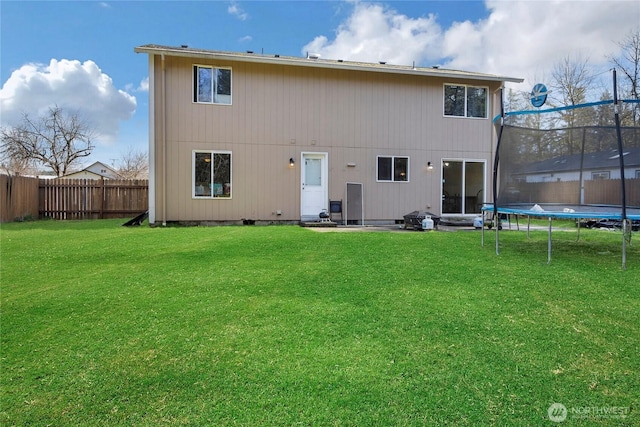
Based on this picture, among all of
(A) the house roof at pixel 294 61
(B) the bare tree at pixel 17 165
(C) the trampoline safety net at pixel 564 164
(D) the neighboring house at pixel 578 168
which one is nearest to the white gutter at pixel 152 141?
(A) the house roof at pixel 294 61

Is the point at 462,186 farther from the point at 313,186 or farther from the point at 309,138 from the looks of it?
the point at 309,138

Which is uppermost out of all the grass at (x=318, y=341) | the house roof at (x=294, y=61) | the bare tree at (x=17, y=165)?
the house roof at (x=294, y=61)

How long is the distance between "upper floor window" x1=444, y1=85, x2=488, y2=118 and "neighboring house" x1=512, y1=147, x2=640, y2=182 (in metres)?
4.85

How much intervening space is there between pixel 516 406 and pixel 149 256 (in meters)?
4.63

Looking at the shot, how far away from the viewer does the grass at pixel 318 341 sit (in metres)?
1.87

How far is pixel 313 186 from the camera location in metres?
10.0

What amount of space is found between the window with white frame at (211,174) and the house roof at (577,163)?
6.82 meters

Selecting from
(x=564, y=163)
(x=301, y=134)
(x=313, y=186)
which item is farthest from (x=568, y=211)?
(x=301, y=134)

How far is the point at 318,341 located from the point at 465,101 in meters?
10.4

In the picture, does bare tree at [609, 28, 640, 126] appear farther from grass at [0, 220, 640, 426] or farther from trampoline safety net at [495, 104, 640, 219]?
grass at [0, 220, 640, 426]

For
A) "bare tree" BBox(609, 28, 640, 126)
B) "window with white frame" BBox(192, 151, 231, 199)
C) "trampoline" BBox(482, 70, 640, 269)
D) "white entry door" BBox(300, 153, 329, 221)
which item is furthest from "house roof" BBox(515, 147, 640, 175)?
"bare tree" BBox(609, 28, 640, 126)

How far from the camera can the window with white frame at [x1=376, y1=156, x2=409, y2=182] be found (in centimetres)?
1043

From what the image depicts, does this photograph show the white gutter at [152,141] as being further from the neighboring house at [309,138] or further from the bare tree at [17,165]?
the bare tree at [17,165]

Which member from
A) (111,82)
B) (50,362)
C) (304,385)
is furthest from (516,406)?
(111,82)
